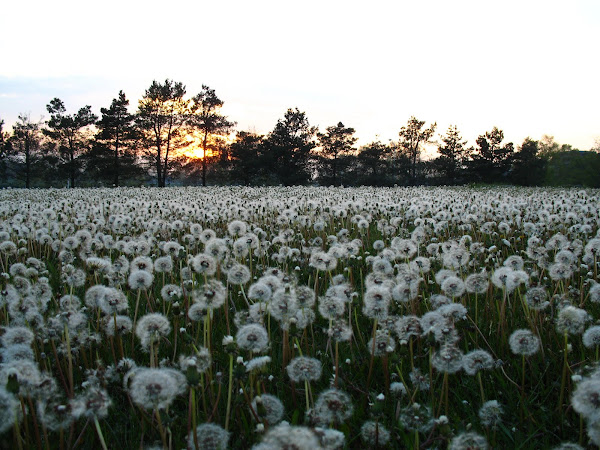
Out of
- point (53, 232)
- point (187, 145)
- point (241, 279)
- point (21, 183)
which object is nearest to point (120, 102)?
point (187, 145)

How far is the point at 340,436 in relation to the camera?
1.60 m

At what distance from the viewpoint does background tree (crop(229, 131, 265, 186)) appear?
66375 mm

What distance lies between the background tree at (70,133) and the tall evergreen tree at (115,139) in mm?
3874

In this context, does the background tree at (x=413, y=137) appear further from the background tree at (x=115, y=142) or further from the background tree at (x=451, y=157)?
the background tree at (x=115, y=142)

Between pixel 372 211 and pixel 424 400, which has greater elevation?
pixel 372 211

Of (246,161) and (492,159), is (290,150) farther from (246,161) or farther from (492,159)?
(492,159)

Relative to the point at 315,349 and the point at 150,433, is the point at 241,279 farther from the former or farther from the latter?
the point at 150,433

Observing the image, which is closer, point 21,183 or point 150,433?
point 150,433

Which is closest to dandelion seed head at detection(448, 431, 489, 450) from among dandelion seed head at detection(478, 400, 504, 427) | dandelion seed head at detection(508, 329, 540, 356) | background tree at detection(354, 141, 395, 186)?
dandelion seed head at detection(478, 400, 504, 427)

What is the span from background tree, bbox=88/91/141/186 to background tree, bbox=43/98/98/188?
141 inches

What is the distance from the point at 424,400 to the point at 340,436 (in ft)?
3.42

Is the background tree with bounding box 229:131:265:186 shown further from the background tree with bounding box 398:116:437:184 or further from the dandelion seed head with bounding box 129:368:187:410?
the dandelion seed head with bounding box 129:368:187:410

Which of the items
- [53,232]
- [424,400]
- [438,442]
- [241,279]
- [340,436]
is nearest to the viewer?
[340,436]

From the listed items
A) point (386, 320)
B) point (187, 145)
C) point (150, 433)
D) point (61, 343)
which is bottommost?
point (150, 433)
